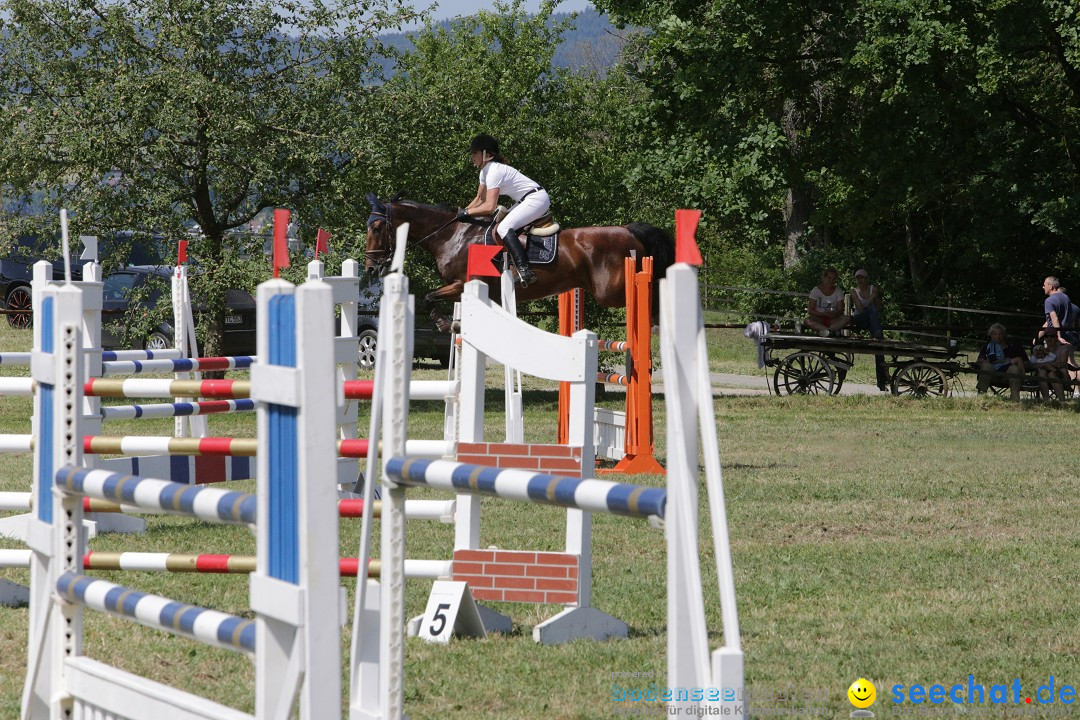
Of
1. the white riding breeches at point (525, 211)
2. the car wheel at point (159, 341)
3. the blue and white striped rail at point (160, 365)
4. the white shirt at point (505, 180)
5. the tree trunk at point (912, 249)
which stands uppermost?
the tree trunk at point (912, 249)

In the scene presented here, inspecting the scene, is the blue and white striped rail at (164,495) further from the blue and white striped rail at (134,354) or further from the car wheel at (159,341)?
the car wheel at (159,341)

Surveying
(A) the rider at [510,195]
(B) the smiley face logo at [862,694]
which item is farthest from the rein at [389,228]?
(B) the smiley face logo at [862,694]

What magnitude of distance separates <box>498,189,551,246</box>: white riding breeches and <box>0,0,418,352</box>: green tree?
4017 millimetres

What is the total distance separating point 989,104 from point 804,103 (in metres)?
2.91

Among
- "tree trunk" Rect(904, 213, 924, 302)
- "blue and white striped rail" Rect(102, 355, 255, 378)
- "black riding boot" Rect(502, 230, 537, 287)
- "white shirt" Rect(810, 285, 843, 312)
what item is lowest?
"blue and white striped rail" Rect(102, 355, 255, 378)

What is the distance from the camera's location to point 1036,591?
5.77m

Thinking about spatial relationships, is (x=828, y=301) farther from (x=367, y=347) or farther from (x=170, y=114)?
(x=170, y=114)

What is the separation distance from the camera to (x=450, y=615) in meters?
4.94

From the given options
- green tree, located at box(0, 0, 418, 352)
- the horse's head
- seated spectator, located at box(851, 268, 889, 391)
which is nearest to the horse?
the horse's head

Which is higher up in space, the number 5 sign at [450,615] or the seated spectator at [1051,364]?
the seated spectator at [1051,364]

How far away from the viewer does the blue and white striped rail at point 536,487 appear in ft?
9.77

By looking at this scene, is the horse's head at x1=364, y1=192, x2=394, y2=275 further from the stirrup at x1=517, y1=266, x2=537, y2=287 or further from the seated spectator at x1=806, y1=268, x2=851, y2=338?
the seated spectator at x1=806, y1=268, x2=851, y2=338

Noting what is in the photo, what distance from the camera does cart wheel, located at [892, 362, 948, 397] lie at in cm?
1836

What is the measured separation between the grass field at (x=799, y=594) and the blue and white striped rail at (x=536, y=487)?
37.1 inches
